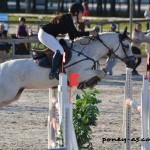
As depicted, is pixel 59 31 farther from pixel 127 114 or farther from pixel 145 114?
pixel 145 114

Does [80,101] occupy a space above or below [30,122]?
above

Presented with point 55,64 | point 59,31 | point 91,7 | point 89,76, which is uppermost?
point 59,31

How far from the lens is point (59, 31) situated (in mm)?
13398

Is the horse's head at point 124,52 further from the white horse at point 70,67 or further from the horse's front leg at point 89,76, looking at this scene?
the horse's front leg at point 89,76

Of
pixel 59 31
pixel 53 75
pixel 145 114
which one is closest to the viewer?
pixel 145 114

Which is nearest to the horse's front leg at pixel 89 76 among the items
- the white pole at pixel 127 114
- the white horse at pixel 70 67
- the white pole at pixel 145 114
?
the white horse at pixel 70 67

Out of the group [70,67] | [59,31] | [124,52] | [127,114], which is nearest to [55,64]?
[70,67]

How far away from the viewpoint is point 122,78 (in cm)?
2202

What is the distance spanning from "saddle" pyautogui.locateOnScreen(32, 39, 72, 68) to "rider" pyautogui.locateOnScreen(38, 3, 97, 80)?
175 millimetres

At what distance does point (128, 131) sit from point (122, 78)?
38.9 ft

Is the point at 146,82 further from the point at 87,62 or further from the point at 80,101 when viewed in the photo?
the point at 87,62

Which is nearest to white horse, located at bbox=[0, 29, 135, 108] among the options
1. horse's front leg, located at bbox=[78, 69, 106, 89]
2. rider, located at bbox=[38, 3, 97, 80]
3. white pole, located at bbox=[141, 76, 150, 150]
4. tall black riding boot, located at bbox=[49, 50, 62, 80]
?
horse's front leg, located at bbox=[78, 69, 106, 89]

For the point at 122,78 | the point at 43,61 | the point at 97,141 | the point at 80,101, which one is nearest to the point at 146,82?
the point at 80,101

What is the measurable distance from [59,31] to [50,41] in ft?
0.71
